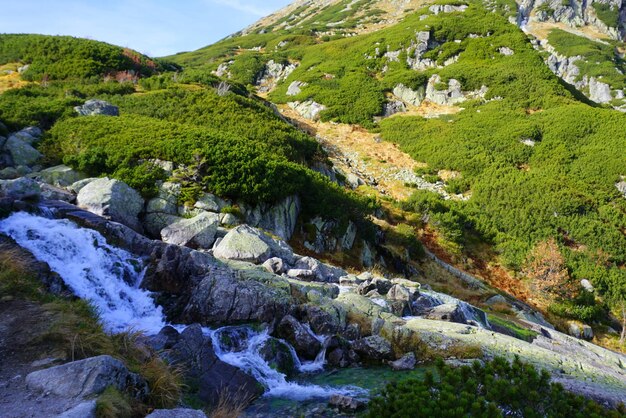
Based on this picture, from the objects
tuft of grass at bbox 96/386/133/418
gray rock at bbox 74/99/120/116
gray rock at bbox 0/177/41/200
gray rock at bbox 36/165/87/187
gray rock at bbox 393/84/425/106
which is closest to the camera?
tuft of grass at bbox 96/386/133/418

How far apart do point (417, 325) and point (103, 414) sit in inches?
335

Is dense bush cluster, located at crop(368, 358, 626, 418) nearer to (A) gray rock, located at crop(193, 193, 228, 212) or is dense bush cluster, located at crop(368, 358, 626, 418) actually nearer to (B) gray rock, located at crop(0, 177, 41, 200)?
(B) gray rock, located at crop(0, 177, 41, 200)

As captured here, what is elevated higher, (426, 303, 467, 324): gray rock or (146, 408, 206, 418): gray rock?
(146, 408, 206, 418): gray rock

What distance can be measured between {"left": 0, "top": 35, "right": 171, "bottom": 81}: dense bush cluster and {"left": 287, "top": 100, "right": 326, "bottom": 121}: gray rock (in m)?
18.5

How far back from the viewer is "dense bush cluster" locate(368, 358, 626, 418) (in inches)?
171

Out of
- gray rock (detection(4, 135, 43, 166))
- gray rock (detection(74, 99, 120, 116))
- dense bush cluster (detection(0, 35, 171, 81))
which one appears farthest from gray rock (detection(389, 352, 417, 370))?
dense bush cluster (detection(0, 35, 171, 81))

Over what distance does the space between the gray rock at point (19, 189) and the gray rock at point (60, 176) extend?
10.7 ft

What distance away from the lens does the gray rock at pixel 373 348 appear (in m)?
9.82

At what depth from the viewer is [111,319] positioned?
9844 mm

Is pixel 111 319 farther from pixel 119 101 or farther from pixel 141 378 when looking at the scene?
pixel 119 101

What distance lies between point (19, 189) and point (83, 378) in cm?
1008

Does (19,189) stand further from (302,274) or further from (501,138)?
(501,138)

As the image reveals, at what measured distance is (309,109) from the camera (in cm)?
4847

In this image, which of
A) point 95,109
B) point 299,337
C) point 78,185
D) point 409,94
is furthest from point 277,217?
point 409,94
